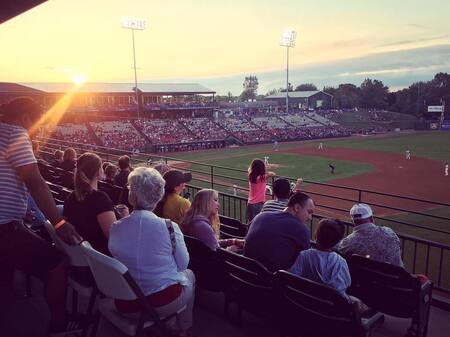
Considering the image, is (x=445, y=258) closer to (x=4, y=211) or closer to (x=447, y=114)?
(x=4, y=211)

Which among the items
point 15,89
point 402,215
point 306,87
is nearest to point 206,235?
point 402,215

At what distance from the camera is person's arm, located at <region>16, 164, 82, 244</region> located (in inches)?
114

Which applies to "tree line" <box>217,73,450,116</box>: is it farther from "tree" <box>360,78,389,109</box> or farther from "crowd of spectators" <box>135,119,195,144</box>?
"crowd of spectators" <box>135,119,195,144</box>

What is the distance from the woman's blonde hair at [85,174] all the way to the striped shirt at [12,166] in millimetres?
411

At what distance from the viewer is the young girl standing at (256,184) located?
722 centimetres

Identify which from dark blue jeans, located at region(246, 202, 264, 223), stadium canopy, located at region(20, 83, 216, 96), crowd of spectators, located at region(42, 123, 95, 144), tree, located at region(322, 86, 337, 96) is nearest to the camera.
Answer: dark blue jeans, located at region(246, 202, 264, 223)

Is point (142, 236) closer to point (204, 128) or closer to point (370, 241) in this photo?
point (370, 241)

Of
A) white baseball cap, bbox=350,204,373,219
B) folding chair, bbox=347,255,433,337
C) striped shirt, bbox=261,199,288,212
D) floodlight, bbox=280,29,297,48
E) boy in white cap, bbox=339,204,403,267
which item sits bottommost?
folding chair, bbox=347,255,433,337

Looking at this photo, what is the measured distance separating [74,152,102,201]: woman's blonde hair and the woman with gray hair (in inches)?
26.7

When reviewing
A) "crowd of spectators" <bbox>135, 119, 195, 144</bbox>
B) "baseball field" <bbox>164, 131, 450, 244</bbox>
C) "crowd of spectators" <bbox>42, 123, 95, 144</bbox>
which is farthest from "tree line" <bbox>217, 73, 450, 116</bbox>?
"crowd of spectators" <bbox>42, 123, 95, 144</bbox>

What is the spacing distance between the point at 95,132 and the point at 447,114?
74522mm

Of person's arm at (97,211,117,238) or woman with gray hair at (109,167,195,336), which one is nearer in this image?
woman with gray hair at (109,167,195,336)

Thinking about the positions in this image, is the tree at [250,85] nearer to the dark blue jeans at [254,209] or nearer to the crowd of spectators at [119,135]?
the crowd of spectators at [119,135]

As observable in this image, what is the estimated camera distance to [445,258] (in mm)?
12281
